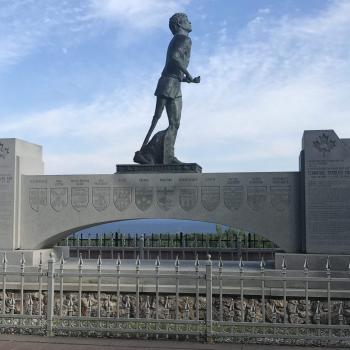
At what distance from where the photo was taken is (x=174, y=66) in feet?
46.9

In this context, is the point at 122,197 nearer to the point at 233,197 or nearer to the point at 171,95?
the point at 233,197

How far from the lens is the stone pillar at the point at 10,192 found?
1380cm

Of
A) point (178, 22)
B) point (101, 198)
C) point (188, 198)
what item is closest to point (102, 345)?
point (188, 198)

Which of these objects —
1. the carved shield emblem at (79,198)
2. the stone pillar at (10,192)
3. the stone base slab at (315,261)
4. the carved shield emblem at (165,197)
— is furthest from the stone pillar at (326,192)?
the stone pillar at (10,192)

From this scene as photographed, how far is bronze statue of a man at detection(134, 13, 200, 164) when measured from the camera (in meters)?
14.2

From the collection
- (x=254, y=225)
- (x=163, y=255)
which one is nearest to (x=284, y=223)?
(x=254, y=225)

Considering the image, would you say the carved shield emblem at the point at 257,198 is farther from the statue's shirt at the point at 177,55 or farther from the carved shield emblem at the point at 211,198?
the statue's shirt at the point at 177,55

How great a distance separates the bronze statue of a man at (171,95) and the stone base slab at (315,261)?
3805 millimetres

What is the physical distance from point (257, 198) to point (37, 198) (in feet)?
18.7

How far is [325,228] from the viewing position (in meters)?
12.3

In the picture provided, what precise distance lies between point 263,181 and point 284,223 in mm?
1123

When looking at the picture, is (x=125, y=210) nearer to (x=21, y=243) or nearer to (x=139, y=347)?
(x=21, y=243)

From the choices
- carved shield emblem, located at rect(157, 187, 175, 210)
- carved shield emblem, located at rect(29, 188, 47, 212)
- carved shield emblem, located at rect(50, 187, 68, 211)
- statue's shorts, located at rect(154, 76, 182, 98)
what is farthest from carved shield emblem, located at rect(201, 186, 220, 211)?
carved shield emblem, located at rect(29, 188, 47, 212)

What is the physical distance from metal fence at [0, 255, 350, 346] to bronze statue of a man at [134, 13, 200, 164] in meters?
3.07
